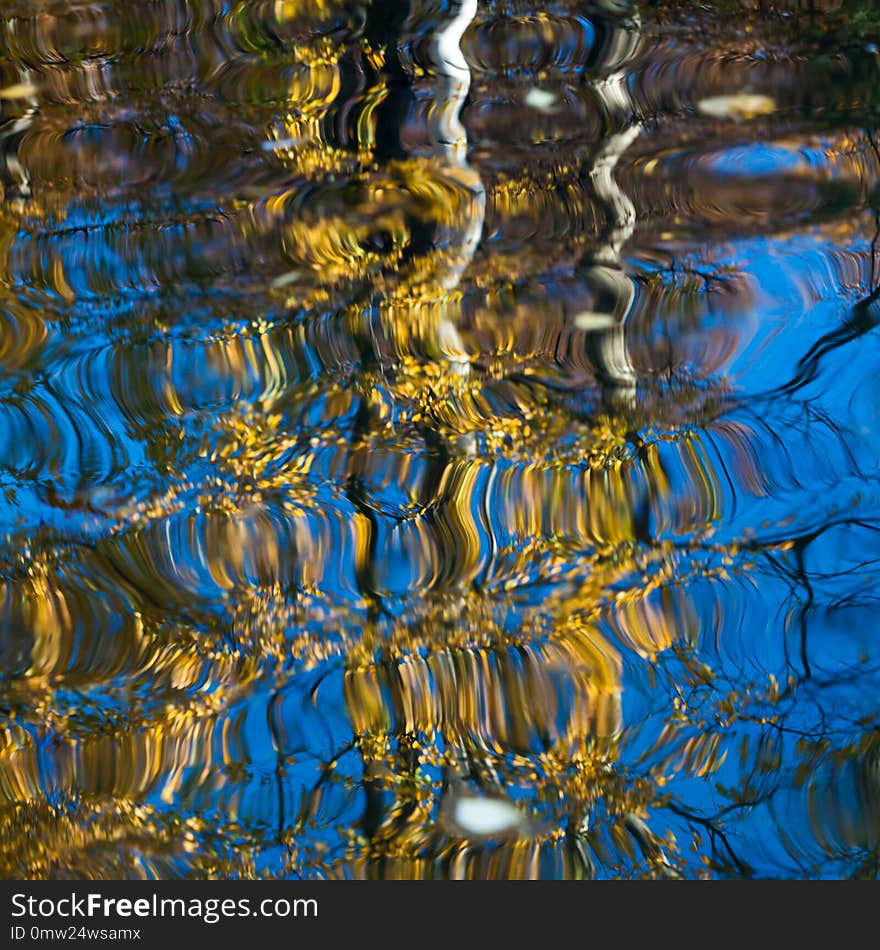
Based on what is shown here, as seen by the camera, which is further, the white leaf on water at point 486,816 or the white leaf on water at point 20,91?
the white leaf on water at point 20,91

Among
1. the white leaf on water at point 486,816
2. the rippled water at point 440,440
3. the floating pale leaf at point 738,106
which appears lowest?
the white leaf on water at point 486,816

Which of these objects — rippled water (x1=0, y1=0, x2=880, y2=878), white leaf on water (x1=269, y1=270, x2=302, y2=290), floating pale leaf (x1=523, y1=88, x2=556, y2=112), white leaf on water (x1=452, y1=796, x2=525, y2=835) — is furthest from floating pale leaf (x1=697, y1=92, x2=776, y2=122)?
white leaf on water (x1=452, y1=796, x2=525, y2=835)

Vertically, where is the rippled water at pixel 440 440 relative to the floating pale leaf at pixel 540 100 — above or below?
below

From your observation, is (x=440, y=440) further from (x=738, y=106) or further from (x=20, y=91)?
(x=20, y=91)

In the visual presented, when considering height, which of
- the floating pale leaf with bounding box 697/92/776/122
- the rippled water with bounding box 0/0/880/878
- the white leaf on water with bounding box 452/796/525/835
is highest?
the floating pale leaf with bounding box 697/92/776/122

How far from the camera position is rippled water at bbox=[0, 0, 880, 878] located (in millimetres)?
1146

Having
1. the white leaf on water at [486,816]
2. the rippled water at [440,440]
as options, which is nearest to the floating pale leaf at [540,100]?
the rippled water at [440,440]

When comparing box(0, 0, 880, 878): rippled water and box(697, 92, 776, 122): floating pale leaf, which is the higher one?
box(697, 92, 776, 122): floating pale leaf

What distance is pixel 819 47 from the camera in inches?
46.3

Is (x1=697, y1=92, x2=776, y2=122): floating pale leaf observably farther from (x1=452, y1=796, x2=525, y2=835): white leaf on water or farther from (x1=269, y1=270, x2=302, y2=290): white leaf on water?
(x1=452, y1=796, x2=525, y2=835): white leaf on water

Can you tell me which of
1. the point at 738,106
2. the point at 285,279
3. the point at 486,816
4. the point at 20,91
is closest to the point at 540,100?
the point at 738,106

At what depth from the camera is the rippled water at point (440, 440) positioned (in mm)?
1146

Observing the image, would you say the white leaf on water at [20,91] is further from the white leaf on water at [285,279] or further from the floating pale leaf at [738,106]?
the floating pale leaf at [738,106]

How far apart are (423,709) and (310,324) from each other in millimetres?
541
